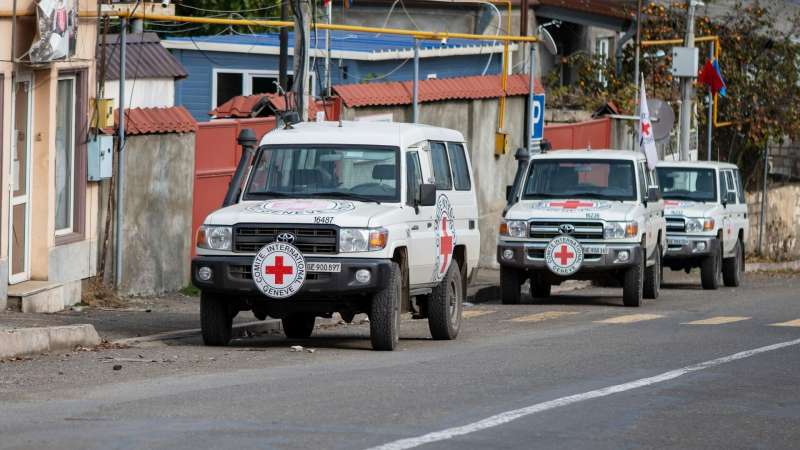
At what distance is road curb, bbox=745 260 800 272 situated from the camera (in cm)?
3625

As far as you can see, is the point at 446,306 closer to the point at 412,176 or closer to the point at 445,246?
the point at 445,246

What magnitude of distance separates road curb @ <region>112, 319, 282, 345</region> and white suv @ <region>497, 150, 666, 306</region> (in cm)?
484

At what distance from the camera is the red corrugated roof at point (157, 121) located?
18859 mm

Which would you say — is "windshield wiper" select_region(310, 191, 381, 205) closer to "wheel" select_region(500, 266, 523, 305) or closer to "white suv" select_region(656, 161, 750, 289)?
"wheel" select_region(500, 266, 523, 305)

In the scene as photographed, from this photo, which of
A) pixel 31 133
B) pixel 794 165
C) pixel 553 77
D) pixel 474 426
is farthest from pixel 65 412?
pixel 794 165

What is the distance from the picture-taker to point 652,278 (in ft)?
74.2

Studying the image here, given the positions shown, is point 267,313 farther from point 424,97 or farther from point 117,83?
point 424,97

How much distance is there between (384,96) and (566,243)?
567cm

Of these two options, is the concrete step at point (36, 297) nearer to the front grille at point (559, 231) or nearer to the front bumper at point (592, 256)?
the front bumper at point (592, 256)

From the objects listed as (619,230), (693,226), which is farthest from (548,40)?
(619,230)

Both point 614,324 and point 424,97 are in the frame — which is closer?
point 614,324

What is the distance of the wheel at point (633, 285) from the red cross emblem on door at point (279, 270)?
859 centimetres

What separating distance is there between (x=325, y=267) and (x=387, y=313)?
2.33 feet

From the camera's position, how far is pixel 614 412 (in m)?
9.88
